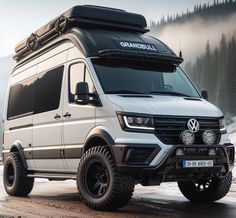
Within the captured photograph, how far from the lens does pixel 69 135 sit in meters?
7.43

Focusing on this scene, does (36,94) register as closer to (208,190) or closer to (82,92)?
(82,92)

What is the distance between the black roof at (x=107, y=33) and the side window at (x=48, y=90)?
623mm

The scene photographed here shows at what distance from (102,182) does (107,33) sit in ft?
8.08

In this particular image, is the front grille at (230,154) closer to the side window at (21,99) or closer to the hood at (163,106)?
the hood at (163,106)

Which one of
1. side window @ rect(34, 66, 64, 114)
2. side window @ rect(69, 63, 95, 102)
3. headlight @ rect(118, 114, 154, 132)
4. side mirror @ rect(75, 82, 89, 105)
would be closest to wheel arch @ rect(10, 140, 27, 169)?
side window @ rect(34, 66, 64, 114)

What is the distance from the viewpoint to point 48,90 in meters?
8.37

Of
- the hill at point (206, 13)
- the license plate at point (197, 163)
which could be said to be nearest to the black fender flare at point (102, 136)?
the license plate at point (197, 163)

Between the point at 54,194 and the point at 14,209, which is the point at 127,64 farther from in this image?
the point at 54,194

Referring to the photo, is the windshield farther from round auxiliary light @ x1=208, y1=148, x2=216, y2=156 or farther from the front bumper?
round auxiliary light @ x1=208, y1=148, x2=216, y2=156

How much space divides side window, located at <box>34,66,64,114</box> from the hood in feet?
5.26

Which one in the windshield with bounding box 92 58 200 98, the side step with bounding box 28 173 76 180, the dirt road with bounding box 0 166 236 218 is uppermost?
the windshield with bounding box 92 58 200 98

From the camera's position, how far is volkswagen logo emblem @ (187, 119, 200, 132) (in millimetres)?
6414

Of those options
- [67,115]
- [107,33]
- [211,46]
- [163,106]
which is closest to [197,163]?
[163,106]

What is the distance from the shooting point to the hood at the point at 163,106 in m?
6.30
